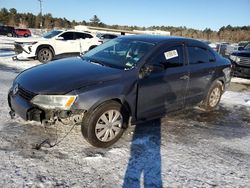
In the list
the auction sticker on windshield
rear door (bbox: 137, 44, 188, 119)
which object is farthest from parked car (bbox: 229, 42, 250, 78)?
the auction sticker on windshield

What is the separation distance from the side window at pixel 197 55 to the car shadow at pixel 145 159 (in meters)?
1.47

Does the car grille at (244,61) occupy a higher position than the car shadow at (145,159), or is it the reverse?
the car grille at (244,61)

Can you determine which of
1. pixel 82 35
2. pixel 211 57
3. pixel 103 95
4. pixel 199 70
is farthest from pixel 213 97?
pixel 82 35

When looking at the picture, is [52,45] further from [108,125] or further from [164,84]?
[108,125]

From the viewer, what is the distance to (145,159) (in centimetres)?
396

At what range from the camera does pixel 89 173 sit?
3.51 meters

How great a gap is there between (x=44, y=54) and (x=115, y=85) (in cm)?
943

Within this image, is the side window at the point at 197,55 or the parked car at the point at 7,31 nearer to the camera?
the side window at the point at 197,55

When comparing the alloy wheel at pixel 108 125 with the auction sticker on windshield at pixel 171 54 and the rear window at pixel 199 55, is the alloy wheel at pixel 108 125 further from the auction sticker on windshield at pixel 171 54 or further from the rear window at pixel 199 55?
the rear window at pixel 199 55

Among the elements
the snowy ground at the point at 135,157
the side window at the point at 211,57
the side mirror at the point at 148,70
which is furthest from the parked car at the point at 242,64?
the side mirror at the point at 148,70

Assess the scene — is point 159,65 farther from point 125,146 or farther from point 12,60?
point 12,60

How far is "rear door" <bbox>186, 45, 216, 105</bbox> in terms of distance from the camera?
5.57 meters

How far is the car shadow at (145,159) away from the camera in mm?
3413

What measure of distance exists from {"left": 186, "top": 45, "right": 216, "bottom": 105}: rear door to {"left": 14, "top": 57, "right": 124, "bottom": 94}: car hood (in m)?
1.78
